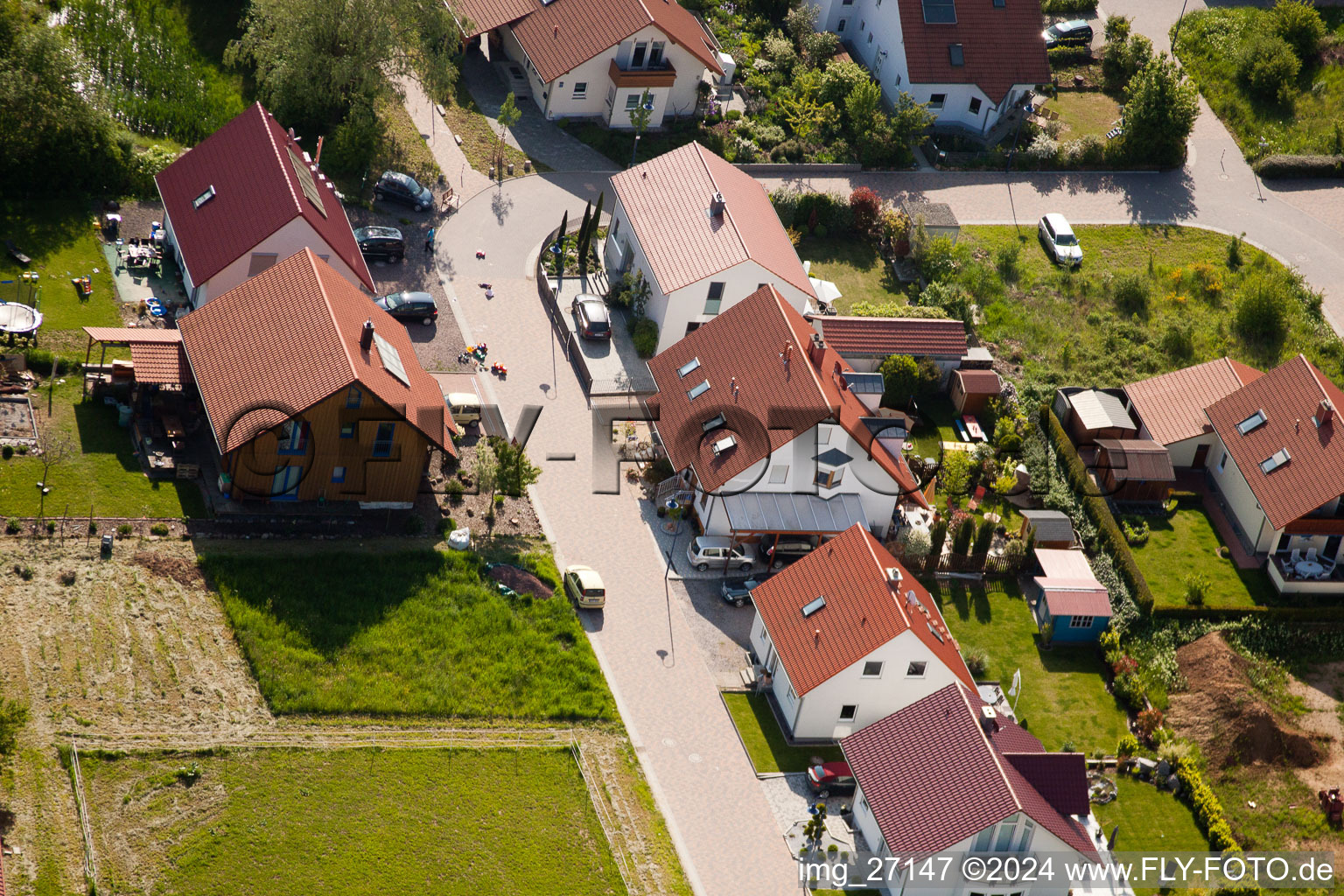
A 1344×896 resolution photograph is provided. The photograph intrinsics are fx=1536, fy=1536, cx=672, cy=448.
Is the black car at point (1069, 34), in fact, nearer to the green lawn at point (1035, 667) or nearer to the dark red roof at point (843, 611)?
the green lawn at point (1035, 667)

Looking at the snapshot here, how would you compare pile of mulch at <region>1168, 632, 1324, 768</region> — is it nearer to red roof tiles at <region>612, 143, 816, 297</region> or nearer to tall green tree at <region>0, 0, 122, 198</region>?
red roof tiles at <region>612, 143, 816, 297</region>

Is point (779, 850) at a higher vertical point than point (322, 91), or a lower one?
lower

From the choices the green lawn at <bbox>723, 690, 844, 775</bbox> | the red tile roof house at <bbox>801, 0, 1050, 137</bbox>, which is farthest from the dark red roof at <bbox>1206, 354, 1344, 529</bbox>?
the red tile roof house at <bbox>801, 0, 1050, 137</bbox>

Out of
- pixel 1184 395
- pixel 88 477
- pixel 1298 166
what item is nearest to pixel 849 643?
pixel 1184 395

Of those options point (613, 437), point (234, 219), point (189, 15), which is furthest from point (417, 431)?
point (189, 15)

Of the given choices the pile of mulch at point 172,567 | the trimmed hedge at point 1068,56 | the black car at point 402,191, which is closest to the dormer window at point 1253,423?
the trimmed hedge at point 1068,56

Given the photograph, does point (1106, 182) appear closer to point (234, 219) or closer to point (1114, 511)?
point (1114, 511)
